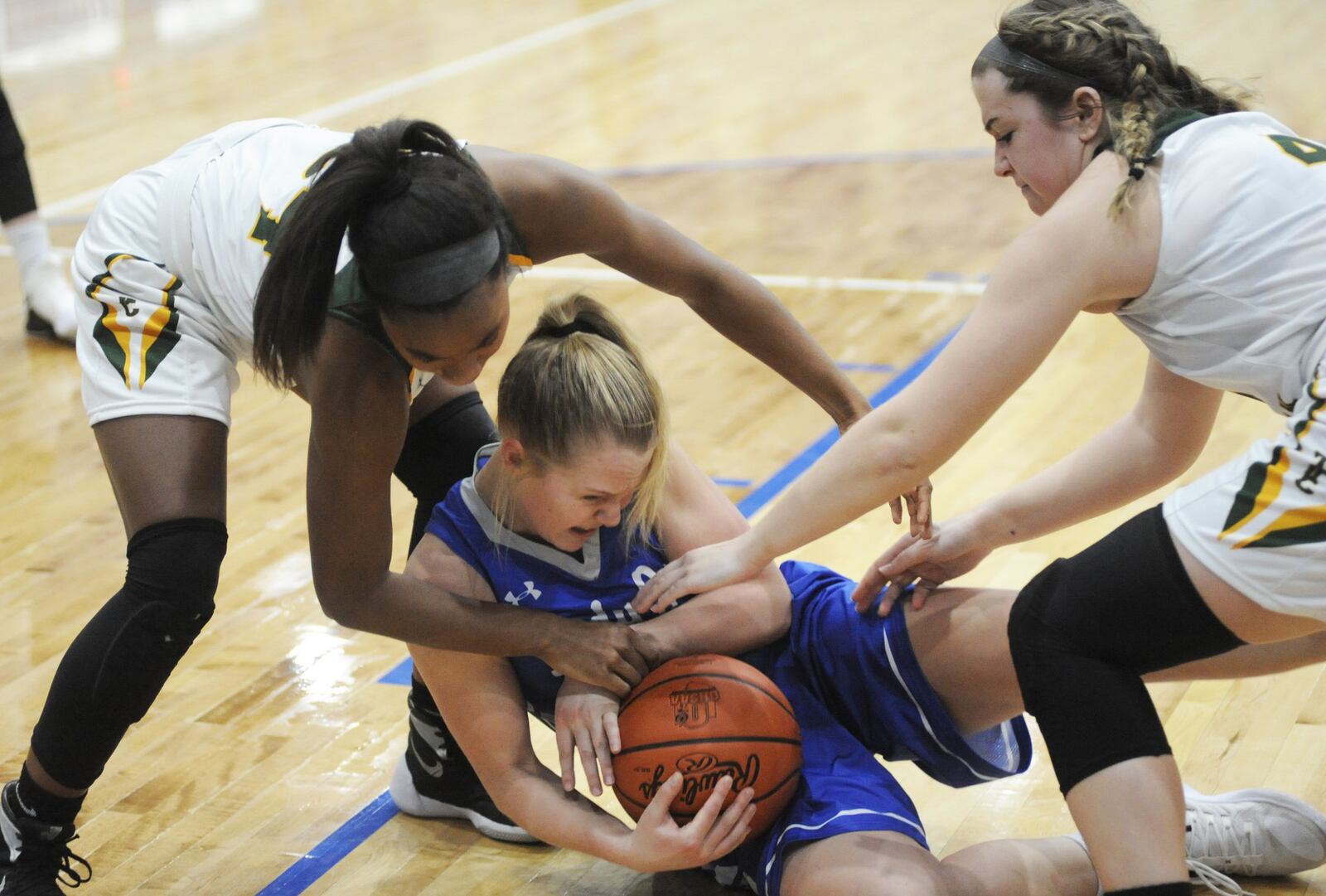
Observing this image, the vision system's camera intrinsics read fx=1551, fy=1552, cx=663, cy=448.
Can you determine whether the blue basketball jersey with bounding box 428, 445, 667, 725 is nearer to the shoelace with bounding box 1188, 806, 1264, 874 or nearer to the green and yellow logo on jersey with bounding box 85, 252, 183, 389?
the green and yellow logo on jersey with bounding box 85, 252, 183, 389

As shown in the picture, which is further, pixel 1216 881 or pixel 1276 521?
pixel 1216 881

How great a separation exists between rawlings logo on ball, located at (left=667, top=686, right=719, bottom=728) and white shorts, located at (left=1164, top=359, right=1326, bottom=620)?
0.66 meters

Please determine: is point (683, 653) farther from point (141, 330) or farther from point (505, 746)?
point (141, 330)

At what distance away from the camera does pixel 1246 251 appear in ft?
6.21

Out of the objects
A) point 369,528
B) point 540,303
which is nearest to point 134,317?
point 369,528

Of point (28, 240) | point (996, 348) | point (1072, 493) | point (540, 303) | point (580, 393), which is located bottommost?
point (540, 303)

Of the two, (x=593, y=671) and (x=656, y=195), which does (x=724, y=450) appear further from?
(x=656, y=195)

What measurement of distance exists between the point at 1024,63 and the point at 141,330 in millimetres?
1394

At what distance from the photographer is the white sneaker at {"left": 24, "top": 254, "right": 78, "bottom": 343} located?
5375mm

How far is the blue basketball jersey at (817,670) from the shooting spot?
7.45 feet

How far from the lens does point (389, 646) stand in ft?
10.9

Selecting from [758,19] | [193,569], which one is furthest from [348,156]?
[758,19]

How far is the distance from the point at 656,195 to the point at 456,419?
4.11 metres

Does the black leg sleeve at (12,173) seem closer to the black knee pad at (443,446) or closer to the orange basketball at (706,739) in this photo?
the black knee pad at (443,446)
